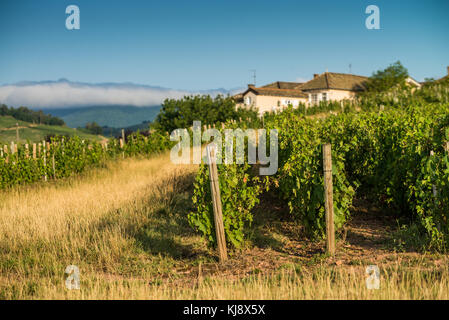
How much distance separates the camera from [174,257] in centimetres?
638

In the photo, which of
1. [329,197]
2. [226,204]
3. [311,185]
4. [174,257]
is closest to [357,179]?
[311,185]

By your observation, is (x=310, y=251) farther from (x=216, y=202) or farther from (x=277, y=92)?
(x=277, y=92)

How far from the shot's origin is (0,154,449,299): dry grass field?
4.31 metres

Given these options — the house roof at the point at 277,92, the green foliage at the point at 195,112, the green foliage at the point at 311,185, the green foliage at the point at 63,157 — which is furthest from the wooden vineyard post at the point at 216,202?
the house roof at the point at 277,92

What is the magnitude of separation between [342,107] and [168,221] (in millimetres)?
25920

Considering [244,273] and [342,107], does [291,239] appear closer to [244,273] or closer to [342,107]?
[244,273]

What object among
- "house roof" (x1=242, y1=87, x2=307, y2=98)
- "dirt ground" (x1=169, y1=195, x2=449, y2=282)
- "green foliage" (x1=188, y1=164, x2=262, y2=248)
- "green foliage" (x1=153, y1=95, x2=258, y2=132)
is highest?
"house roof" (x1=242, y1=87, x2=307, y2=98)

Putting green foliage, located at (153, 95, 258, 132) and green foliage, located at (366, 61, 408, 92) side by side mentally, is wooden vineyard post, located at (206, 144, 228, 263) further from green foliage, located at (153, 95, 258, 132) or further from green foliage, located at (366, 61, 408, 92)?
green foliage, located at (366, 61, 408, 92)

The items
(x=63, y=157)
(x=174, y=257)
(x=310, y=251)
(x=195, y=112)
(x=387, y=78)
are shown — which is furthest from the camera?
(x=387, y=78)

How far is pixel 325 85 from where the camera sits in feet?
178

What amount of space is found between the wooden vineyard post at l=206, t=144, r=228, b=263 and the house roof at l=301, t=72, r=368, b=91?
167ft

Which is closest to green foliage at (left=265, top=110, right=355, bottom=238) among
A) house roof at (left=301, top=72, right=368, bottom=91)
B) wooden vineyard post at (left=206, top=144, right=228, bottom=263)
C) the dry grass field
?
the dry grass field

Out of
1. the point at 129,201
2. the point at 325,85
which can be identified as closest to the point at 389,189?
the point at 129,201

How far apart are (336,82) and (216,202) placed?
53.5 metres
